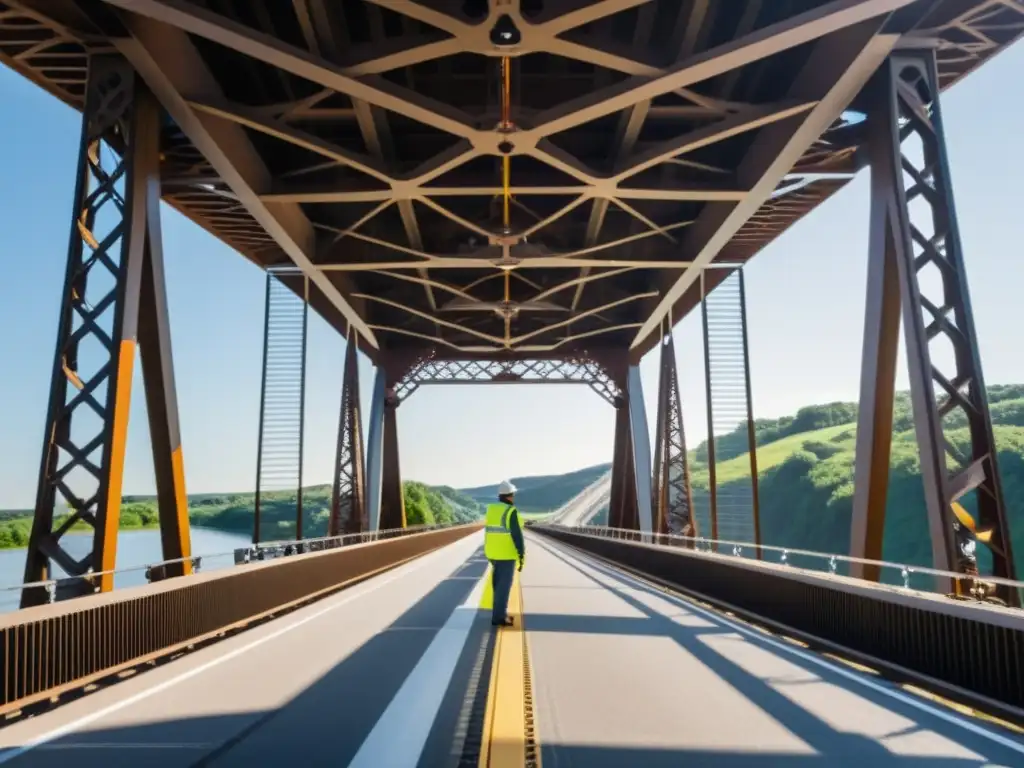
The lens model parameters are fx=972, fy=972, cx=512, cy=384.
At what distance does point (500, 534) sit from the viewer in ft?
35.9

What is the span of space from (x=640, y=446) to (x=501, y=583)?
34.6 meters

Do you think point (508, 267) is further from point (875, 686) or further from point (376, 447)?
point (376, 447)

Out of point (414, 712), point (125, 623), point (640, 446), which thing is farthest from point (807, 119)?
point (640, 446)

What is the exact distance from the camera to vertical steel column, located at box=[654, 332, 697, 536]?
115 ft

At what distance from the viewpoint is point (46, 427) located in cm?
1129

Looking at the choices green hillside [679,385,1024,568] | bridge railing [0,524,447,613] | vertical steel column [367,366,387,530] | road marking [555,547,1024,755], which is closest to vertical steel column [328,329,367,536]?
vertical steel column [367,366,387,530]

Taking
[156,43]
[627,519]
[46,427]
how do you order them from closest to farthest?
[46,427], [156,43], [627,519]

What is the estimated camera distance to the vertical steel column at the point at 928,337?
1191cm

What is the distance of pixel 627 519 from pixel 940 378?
40471 millimetres

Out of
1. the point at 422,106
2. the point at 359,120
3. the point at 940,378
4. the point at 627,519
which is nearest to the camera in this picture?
the point at 940,378

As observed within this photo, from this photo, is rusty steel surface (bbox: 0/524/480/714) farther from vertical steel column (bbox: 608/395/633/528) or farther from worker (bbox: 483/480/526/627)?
vertical steel column (bbox: 608/395/633/528)

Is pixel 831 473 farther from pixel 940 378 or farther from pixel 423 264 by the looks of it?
pixel 940 378

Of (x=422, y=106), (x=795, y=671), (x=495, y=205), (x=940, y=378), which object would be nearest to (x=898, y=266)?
(x=940, y=378)

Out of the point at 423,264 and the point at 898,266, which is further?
the point at 423,264
